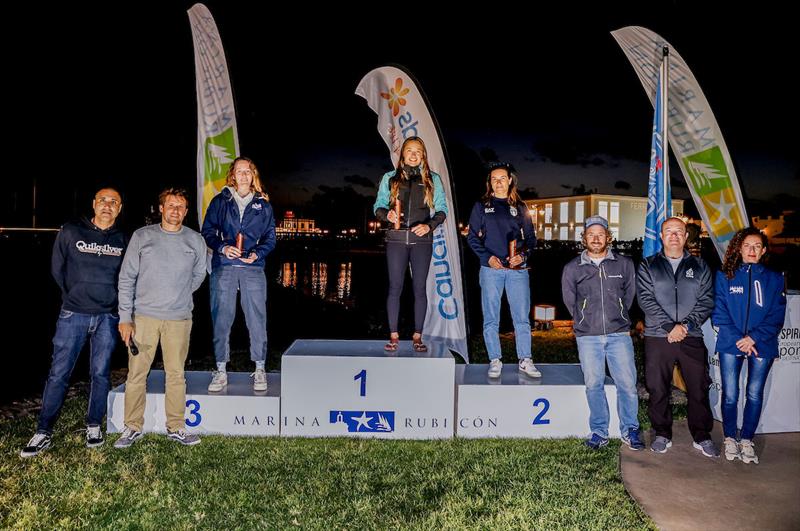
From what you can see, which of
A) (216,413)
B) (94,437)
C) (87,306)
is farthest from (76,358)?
(216,413)

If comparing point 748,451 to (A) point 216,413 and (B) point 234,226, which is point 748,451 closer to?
(A) point 216,413

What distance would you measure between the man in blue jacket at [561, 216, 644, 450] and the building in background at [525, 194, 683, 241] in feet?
295

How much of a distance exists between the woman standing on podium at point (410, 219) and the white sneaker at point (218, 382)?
4.79 feet

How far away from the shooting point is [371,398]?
483 centimetres

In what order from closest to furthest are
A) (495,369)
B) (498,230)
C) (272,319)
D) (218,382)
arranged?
A: (218,382)
(495,369)
(498,230)
(272,319)

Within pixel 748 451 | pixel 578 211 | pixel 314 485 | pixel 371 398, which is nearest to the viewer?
pixel 314 485

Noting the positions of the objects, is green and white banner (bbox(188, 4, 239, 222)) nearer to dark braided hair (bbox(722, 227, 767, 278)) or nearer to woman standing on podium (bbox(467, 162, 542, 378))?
woman standing on podium (bbox(467, 162, 542, 378))

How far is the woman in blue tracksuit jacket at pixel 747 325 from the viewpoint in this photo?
4457mm

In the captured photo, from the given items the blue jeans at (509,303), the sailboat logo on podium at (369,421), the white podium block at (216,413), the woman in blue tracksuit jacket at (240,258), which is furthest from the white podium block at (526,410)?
the woman in blue tracksuit jacket at (240,258)

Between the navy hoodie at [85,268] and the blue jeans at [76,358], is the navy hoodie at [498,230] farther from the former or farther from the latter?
the blue jeans at [76,358]

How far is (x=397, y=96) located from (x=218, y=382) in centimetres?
386

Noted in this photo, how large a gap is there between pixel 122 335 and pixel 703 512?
4223mm

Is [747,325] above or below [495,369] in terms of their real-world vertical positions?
above

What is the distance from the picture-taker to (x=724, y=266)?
185 inches
